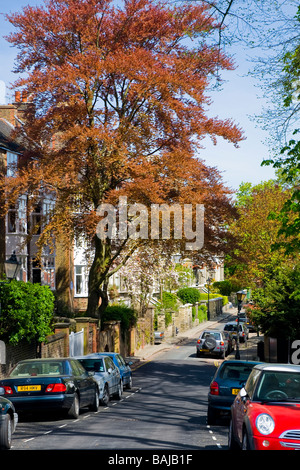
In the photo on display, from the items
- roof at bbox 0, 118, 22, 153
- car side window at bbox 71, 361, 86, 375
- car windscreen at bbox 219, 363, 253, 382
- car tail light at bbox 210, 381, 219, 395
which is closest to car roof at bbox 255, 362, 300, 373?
car tail light at bbox 210, 381, 219, 395

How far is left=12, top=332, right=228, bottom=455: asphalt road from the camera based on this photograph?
42.6ft

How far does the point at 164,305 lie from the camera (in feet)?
224

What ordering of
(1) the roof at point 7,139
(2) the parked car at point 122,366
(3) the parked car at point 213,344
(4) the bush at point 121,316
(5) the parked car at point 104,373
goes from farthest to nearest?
(3) the parked car at point 213,344 < (4) the bush at point 121,316 < (1) the roof at point 7,139 < (2) the parked car at point 122,366 < (5) the parked car at point 104,373

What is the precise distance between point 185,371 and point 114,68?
621 inches

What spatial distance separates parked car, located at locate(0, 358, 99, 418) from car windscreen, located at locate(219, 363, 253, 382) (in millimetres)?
3583

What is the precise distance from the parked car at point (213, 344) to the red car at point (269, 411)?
34.1 metres

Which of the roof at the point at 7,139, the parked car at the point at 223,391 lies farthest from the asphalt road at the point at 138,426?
the roof at the point at 7,139

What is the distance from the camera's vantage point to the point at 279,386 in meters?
10.4

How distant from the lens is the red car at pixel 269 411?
9.20 metres

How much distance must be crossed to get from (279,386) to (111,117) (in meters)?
24.5

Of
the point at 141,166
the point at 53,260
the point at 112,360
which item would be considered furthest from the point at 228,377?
the point at 53,260

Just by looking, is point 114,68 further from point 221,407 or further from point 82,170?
point 221,407

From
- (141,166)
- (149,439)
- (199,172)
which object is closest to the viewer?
(149,439)

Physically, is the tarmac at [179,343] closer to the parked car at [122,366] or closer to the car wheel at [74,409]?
the parked car at [122,366]
